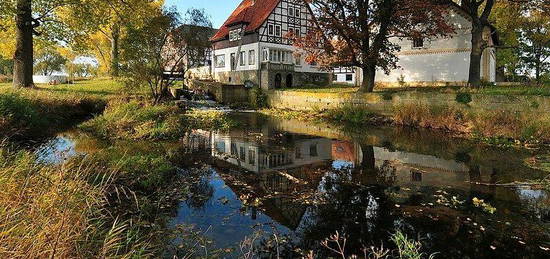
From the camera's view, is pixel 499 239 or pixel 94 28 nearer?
pixel 499 239

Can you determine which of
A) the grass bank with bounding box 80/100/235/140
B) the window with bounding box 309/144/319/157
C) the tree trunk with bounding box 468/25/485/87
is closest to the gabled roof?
the tree trunk with bounding box 468/25/485/87

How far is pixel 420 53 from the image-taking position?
29484mm

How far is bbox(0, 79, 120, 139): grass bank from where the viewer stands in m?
12.4

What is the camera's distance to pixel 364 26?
21.3m

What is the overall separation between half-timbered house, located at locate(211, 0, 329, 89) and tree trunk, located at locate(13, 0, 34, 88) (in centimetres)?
1882

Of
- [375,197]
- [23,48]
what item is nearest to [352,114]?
[375,197]

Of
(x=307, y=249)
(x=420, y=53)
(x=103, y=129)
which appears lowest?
(x=307, y=249)

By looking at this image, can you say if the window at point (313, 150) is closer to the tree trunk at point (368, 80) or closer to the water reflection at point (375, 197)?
the water reflection at point (375, 197)

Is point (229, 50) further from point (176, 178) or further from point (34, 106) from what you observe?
point (176, 178)

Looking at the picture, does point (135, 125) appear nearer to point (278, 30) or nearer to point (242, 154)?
point (242, 154)

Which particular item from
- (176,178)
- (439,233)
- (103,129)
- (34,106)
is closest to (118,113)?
(103,129)

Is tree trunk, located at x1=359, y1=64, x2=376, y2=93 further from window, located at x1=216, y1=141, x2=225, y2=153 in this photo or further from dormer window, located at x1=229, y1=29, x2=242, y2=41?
dormer window, located at x1=229, y1=29, x2=242, y2=41

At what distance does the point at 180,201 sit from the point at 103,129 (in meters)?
8.59

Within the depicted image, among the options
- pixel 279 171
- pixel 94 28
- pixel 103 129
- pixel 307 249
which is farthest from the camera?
pixel 94 28
